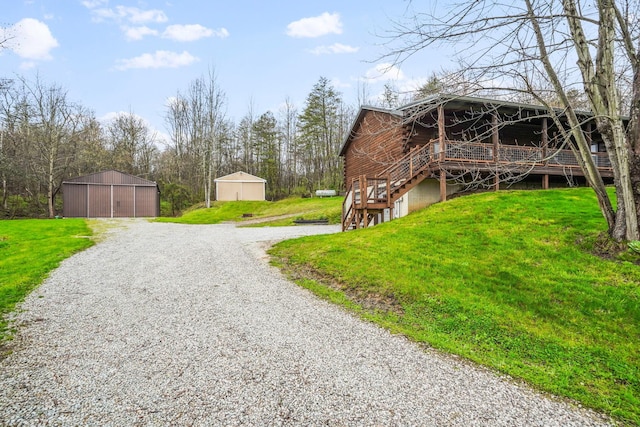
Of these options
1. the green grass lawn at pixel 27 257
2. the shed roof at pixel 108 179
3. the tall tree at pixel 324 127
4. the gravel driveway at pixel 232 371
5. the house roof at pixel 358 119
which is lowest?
the gravel driveway at pixel 232 371

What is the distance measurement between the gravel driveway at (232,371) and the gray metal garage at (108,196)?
73.7 ft

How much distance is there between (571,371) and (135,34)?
19267mm

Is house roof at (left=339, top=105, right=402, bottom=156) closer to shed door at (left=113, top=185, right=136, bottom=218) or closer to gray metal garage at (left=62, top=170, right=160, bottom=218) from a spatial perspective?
gray metal garage at (left=62, top=170, right=160, bottom=218)

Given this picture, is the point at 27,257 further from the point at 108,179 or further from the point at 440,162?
the point at 108,179

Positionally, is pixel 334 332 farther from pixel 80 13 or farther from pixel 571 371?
pixel 80 13

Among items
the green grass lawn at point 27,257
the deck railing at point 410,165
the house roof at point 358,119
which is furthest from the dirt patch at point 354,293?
the house roof at point 358,119

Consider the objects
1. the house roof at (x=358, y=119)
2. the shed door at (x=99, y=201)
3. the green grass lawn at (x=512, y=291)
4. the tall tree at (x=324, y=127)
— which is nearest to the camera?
the green grass lawn at (x=512, y=291)

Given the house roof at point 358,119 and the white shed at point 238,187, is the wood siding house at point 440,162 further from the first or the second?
the white shed at point 238,187

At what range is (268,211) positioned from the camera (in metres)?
25.3

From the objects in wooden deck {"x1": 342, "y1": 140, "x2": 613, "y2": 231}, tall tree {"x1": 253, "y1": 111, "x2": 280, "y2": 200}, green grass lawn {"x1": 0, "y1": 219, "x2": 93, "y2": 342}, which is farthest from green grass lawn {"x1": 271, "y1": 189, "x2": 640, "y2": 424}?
tall tree {"x1": 253, "y1": 111, "x2": 280, "y2": 200}

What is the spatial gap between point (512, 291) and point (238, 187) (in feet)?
93.9

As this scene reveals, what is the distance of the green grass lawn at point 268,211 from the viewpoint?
20.7 meters

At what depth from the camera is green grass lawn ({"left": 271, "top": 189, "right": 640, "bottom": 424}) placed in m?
3.25

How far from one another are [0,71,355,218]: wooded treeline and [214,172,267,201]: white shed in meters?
1.52
